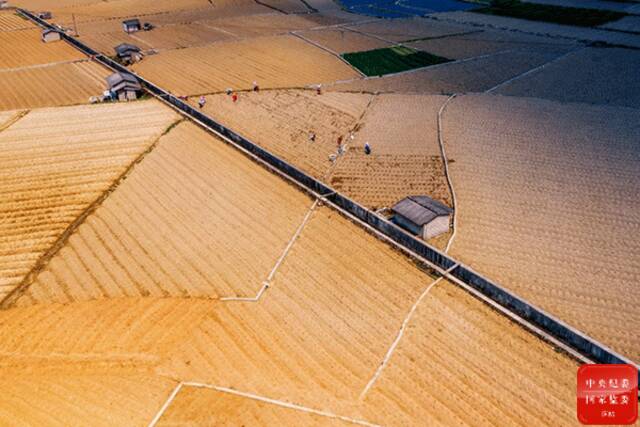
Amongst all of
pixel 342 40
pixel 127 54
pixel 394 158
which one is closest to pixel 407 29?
pixel 342 40

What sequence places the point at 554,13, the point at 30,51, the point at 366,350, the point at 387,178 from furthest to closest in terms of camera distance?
the point at 554,13 < the point at 30,51 < the point at 387,178 < the point at 366,350

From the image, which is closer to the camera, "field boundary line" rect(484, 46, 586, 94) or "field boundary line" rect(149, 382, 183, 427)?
"field boundary line" rect(149, 382, 183, 427)

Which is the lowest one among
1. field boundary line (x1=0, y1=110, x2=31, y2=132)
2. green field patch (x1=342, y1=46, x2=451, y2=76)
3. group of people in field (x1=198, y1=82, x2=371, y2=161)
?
field boundary line (x1=0, y1=110, x2=31, y2=132)

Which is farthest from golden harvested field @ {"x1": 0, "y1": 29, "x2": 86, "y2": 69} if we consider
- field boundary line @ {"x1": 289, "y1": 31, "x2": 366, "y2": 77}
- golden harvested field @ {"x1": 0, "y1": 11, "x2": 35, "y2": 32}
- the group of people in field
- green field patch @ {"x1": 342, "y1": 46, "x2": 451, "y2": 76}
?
green field patch @ {"x1": 342, "y1": 46, "x2": 451, "y2": 76}

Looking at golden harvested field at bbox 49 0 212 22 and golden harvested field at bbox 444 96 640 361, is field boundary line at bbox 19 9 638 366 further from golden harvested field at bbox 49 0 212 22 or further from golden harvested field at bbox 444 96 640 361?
golden harvested field at bbox 49 0 212 22

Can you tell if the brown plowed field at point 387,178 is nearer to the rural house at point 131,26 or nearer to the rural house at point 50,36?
the rural house at point 131,26

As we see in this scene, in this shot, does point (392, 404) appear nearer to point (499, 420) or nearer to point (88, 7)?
point (499, 420)

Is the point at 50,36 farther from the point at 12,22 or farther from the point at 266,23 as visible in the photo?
the point at 266,23
